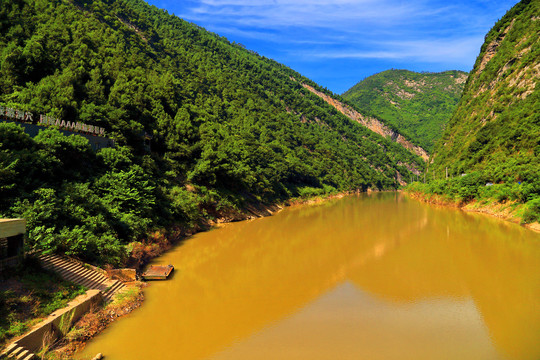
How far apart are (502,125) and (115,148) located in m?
60.0

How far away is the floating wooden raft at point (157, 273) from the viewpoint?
1862 centimetres

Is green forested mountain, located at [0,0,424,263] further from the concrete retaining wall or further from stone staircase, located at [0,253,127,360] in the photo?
the concrete retaining wall

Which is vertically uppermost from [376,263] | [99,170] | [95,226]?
[99,170]

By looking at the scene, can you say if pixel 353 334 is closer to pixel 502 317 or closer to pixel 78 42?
pixel 502 317

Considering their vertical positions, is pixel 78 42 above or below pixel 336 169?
above

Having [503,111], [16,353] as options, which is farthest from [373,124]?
[16,353]

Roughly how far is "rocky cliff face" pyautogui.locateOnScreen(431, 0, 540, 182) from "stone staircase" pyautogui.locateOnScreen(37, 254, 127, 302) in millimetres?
41487

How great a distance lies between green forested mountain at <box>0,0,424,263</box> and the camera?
17.7 m

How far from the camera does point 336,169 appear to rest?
104 metres

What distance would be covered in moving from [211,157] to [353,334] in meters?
30.6

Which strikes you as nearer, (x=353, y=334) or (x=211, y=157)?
(x=353, y=334)

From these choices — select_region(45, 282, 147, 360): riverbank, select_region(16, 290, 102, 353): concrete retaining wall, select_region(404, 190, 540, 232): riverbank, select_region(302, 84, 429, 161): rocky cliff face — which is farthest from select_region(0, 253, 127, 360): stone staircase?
select_region(302, 84, 429, 161): rocky cliff face

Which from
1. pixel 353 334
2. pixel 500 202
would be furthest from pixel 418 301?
pixel 500 202

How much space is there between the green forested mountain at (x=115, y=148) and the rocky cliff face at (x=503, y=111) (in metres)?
32.7
